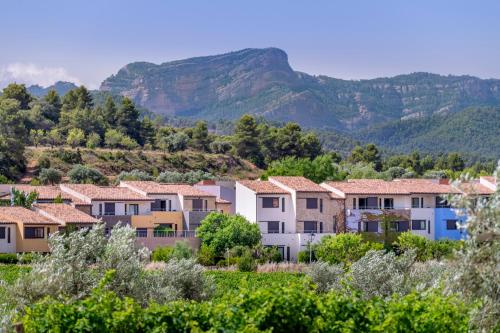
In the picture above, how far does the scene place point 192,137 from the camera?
145625 mm

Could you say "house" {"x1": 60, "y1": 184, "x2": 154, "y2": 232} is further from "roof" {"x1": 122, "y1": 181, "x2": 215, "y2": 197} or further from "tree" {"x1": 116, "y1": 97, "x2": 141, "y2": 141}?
"tree" {"x1": 116, "y1": 97, "x2": 141, "y2": 141}

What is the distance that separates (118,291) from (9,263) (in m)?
40.1

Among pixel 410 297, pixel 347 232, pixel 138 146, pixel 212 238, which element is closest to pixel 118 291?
pixel 410 297

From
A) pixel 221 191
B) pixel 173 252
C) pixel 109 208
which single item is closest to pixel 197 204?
pixel 221 191

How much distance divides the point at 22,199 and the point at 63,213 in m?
5.66

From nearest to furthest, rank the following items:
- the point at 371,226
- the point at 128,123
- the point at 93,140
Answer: the point at 371,226 → the point at 93,140 → the point at 128,123

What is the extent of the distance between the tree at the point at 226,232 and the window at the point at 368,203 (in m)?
11.5

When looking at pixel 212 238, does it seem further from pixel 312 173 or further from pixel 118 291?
pixel 118 291

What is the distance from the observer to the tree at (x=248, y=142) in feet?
462

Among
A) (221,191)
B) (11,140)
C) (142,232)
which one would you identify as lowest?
(142,232)

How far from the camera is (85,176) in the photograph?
10931cm

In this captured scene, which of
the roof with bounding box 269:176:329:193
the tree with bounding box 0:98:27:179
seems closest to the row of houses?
the roof with bounding box 269:176:329:193

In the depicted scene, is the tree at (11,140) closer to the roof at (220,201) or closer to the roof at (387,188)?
the roof at (220,201)

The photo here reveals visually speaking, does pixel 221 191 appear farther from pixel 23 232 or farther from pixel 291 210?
pixel 23 232
